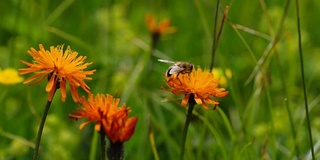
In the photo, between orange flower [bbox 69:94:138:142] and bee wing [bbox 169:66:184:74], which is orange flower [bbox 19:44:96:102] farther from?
bee wing [bbox 169:66:184:74]

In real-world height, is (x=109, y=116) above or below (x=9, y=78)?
below

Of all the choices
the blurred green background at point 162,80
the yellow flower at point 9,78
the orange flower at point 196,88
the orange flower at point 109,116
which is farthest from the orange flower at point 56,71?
the yellow flower at point 9,78

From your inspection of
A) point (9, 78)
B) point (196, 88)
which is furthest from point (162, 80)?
point (196, 88)

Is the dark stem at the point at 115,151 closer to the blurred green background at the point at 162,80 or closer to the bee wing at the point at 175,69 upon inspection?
the bee wing at the point at 175,69

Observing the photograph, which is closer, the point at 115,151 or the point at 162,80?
the point at 115,151

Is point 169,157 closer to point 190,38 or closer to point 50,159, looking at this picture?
point 50,159

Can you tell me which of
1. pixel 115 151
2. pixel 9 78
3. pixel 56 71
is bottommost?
pixel 115 151

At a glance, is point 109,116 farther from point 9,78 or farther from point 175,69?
point 9,78

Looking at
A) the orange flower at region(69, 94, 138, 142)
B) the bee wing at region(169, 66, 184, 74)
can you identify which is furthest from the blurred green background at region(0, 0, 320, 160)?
the orange flower at region(69, 94, 138, 142)
